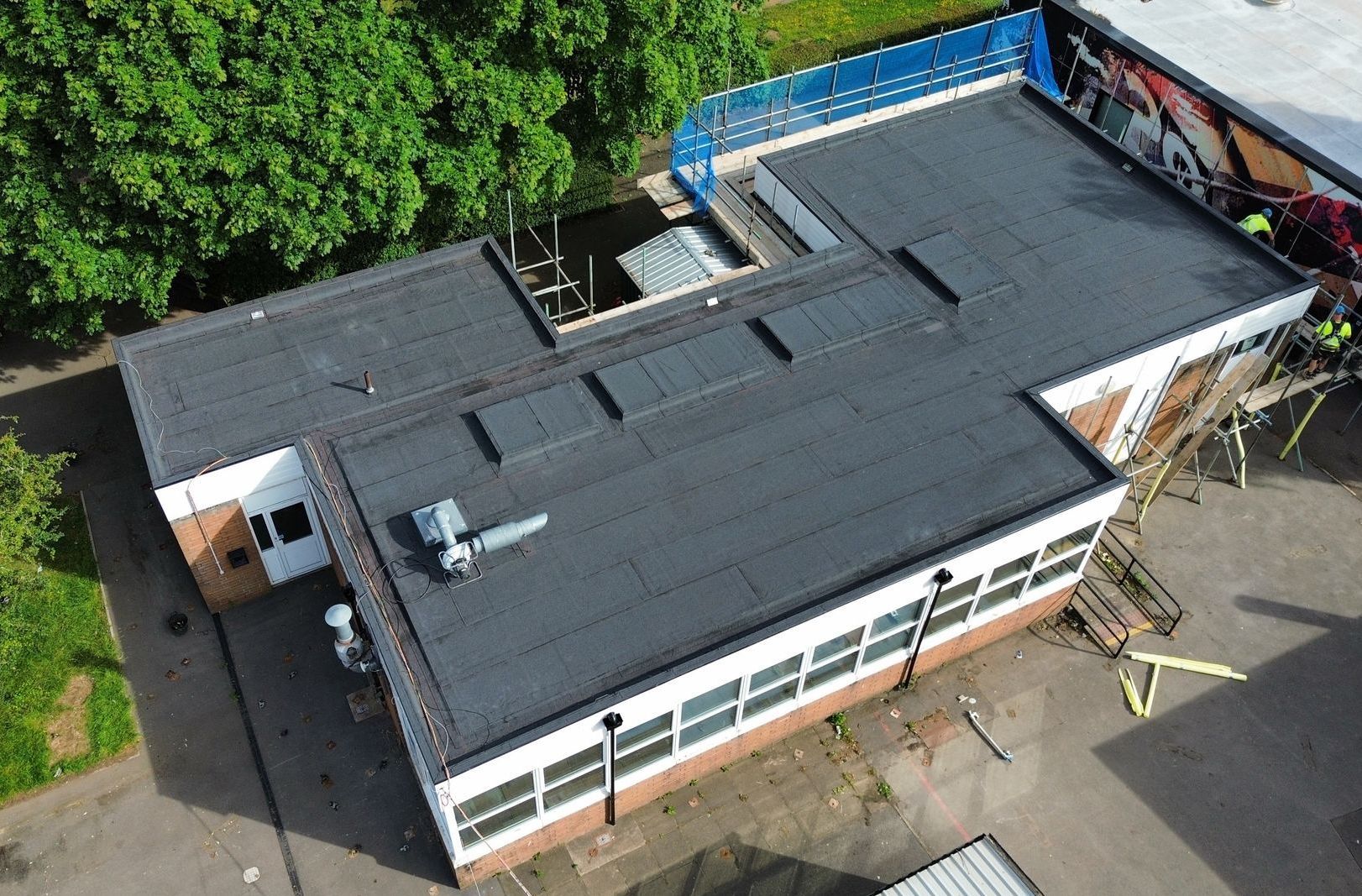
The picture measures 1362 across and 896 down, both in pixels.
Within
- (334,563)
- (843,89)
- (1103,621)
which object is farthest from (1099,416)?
(334,563)

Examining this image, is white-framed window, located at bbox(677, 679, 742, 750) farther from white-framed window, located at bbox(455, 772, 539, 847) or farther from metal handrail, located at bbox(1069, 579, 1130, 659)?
metal handrail, located at bbox(1069, 579, 1130, 659)

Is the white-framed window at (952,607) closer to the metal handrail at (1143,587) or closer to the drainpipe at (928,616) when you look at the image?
the drainpipe at (928,616)

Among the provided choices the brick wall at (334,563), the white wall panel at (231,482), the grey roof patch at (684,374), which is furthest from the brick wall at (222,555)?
the grey roof patch at (684,374)

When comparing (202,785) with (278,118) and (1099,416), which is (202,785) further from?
(1099,416)

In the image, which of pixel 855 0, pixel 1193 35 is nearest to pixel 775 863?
pixel 1193 35

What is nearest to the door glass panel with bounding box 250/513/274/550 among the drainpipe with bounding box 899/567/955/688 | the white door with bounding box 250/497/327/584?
the white door with bounding box 250/497/327/584

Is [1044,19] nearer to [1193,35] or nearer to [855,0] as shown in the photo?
[1193,35]
